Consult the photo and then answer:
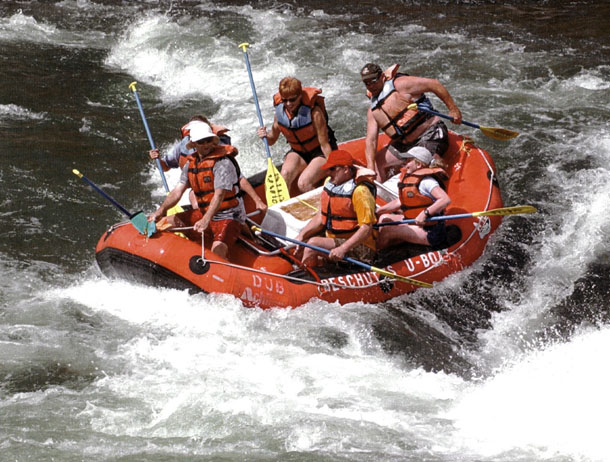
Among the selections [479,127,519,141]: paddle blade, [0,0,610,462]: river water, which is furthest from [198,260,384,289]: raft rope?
[479,127,519,141]: paddle blade

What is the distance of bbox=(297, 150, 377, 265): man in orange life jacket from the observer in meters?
6.00

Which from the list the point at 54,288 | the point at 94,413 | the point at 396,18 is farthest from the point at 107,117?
the point at 94,413

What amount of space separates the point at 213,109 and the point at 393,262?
4860mm

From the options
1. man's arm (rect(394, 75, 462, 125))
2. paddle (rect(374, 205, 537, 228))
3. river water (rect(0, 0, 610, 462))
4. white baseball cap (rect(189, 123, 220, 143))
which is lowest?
river water (rect(0, 0, 610, 462))

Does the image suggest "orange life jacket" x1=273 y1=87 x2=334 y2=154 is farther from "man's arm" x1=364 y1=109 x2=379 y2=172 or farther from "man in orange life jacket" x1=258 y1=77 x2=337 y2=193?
"man's arm" x1=364 y1=109 x2=379 y2=172

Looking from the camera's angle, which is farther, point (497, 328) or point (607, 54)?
point (607, 54)

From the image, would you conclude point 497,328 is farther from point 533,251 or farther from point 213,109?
point 213,109

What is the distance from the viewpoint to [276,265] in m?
6.35

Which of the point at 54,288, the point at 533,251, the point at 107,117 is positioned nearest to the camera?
the point at 54,288

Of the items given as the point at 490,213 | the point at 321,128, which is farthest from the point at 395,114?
the point at 490,213

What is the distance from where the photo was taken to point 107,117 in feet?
33.6

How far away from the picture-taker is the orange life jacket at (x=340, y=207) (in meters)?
6.05

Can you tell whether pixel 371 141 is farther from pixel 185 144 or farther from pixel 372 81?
pixel 185 144

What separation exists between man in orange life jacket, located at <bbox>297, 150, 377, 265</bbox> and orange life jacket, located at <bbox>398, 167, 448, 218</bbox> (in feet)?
1.19
